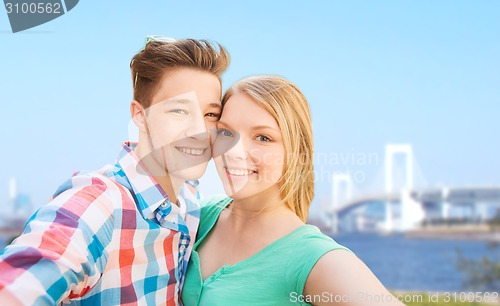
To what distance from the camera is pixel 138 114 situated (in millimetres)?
1300

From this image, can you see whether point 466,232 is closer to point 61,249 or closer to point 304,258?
point 304,258

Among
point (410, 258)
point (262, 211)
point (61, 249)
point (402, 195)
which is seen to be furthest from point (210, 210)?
point (410, 258)

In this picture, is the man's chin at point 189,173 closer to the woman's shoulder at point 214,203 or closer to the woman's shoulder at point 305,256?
the woman's shoulder at point 214,203

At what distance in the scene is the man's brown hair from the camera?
4.09 ft

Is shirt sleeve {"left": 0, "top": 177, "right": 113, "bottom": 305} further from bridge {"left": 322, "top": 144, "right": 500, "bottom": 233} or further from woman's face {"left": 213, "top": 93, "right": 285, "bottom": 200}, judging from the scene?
bridge {"left": 322, "top": 144, "right": 500, "bottom": 233}

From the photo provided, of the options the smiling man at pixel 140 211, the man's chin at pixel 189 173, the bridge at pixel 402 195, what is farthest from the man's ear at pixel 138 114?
the bridge at pixel 402 195

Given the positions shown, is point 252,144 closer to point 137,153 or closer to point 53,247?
point 137,153

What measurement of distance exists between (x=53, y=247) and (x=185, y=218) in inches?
15.8

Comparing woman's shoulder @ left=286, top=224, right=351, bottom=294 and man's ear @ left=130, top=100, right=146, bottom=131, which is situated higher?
man's ear @ left=130, top=100, right=146, bottom=131

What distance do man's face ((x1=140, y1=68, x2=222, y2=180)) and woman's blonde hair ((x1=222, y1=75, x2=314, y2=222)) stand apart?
1.9 inches

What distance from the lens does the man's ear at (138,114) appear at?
4.21 ft

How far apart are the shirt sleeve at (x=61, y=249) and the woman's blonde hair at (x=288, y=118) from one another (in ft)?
1.07
